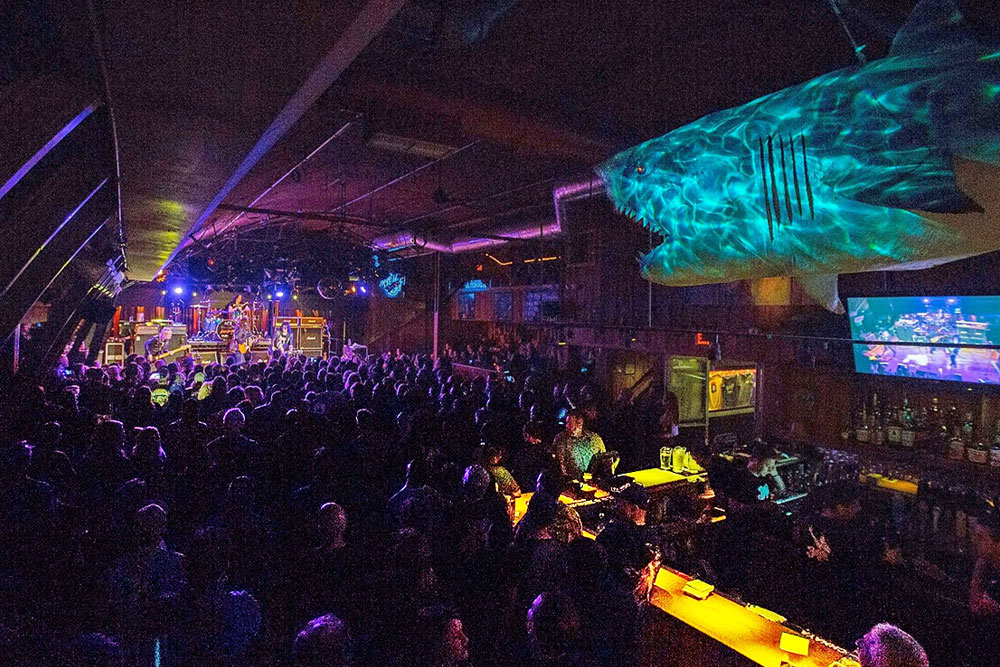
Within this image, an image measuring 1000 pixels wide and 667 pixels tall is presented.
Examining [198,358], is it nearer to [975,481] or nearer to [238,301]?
[238,301]

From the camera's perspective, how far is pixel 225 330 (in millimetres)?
18750

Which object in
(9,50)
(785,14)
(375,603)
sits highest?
(785,14)

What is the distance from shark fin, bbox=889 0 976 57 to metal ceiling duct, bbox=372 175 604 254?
13.2ft

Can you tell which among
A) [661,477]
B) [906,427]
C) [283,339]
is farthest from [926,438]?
[283,339]

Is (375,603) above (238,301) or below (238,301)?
below

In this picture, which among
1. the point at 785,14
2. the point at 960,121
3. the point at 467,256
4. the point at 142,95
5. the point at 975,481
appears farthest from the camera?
the point at 467,256

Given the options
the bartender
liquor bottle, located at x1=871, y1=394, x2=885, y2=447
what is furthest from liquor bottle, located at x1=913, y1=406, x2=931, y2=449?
the bartender

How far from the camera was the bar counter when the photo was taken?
2516 mm

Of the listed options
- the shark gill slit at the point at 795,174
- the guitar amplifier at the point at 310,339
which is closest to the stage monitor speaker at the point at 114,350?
the guitar amplifier at the point at 310,339

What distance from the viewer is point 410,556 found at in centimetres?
296

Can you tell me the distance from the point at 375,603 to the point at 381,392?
5173 mm

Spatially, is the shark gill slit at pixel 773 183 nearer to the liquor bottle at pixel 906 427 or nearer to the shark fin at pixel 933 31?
the shark fin at pixel 933 31

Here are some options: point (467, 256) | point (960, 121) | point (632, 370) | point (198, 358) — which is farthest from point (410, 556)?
point (198, 358)

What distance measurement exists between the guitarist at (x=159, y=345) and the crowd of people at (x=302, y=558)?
1274 centimetres
